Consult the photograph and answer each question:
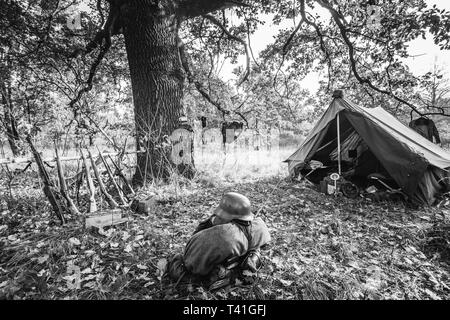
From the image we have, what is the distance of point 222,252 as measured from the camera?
75.7 inches

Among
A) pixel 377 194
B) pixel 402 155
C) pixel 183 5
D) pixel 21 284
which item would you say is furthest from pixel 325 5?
pixel 21 284

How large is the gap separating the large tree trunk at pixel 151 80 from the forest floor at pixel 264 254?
936mm

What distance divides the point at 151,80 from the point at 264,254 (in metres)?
4.19

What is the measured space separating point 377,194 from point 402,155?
906mm

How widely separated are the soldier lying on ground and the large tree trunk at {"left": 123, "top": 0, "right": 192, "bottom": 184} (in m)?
2.70

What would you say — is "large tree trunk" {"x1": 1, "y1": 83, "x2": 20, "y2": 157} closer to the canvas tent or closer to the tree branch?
the tree branch

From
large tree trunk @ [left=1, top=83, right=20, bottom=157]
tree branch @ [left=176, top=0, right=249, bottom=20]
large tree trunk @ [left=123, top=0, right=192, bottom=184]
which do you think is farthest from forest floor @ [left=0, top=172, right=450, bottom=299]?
tree branch @ [left=176, top=0, right=249, bottom=20]

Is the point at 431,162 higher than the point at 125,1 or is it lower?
lower

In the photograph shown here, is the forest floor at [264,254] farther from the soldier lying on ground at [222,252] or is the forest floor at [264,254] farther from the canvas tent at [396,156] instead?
the canvas tent at [396,156]

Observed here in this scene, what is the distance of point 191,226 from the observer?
3146mm

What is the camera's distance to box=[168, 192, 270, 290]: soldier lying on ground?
1.93 metres

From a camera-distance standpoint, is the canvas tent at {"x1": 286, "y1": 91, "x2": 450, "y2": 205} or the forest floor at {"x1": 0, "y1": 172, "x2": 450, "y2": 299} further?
the canvas tent at {"x1": 286, "y1": 91, "x2": 450, "y2": 205}

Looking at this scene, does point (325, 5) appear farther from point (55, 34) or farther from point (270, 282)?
point (55, 34)
